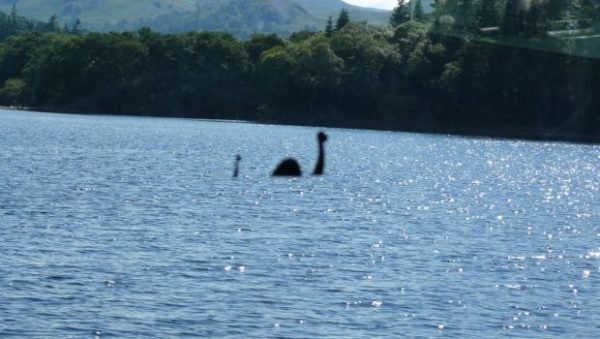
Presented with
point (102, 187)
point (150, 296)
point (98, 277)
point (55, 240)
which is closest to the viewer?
point (150, 296)

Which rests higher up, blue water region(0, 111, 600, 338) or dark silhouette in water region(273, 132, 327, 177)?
dark silhouette in water region(273, 132, 327, 177)

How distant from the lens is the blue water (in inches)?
1756

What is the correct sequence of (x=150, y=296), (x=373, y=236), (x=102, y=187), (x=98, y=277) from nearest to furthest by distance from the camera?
(x=150, y=296) → (x=98, y=277) → (x=373, y=236) → (x=102, y=187)

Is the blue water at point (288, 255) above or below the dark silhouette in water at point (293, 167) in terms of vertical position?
below

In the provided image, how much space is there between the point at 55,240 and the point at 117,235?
4.59m

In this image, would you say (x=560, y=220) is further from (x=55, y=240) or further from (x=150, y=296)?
(x=150, y=296)

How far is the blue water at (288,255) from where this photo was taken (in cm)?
4459

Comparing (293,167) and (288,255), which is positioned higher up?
(293,167)

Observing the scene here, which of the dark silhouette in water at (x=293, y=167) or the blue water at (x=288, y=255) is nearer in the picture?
the dark silhouette in water at (x=293, y=167)

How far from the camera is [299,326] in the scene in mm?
43438

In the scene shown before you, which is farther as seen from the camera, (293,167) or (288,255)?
(288,255)

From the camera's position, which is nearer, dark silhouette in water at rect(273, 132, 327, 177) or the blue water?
dark silhouette in water at rect(273, 132, 327, 177)

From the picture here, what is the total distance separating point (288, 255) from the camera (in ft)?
195

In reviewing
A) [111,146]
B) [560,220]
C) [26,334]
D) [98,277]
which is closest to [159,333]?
[26,334]
